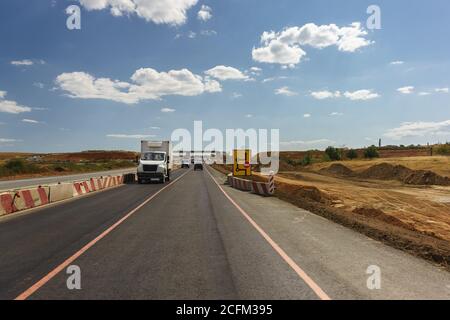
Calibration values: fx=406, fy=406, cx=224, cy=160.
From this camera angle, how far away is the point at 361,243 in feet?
32.3

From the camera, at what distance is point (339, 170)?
61.1m

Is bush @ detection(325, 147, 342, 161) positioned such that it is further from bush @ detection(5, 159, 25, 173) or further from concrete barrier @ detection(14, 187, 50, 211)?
concrete barrier @ detection(14, 187, 50, 211)

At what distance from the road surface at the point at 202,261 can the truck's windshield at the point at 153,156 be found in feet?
72.7

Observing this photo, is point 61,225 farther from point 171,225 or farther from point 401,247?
point 401,247

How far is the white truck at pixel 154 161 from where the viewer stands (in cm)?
3491

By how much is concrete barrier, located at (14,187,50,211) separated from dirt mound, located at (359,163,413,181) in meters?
36.5

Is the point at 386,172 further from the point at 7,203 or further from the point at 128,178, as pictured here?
the point at 7,203

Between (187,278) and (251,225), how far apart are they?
595 centimetres

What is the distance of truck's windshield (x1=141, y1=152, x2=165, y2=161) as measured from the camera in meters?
35.8

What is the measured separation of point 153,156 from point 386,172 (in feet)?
93.3

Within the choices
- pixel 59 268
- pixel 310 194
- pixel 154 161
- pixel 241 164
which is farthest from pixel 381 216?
pixel 154 161
